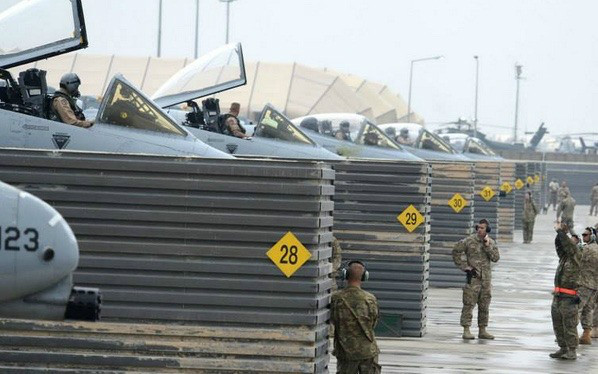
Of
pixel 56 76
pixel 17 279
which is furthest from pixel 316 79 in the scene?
pixel 17 279

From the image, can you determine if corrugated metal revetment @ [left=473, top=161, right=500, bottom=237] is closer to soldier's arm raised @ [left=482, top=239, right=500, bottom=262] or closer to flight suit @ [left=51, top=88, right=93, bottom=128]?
soldier's arm raised @ [left=482, top=239, right=500, bottom=262]

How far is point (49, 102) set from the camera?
1894 centimetres

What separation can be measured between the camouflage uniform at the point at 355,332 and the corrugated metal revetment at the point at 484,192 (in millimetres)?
27679

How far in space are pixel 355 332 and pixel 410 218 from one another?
27.6 feet

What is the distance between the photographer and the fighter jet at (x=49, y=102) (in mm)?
18344

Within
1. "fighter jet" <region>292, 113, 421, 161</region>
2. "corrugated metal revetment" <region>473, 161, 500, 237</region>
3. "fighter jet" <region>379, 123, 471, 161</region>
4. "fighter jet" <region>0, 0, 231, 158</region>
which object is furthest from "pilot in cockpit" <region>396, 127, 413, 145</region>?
"fighter jet" <region>0, 0, 231, 158</region>

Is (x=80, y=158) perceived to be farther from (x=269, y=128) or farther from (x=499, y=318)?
(x=499, y=318)

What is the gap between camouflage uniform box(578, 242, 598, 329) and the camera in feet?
74.6

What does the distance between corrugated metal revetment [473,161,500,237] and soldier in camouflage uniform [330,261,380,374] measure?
27655 mm

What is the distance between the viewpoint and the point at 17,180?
14203 mm

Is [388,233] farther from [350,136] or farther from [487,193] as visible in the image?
[487,193]

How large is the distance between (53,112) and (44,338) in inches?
196

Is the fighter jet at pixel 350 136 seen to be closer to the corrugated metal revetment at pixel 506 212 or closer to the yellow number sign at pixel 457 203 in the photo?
the yellow number sign at pixel 457 203

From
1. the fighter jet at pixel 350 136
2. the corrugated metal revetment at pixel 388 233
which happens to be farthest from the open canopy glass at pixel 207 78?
the fighter jet at pixel 350 136
